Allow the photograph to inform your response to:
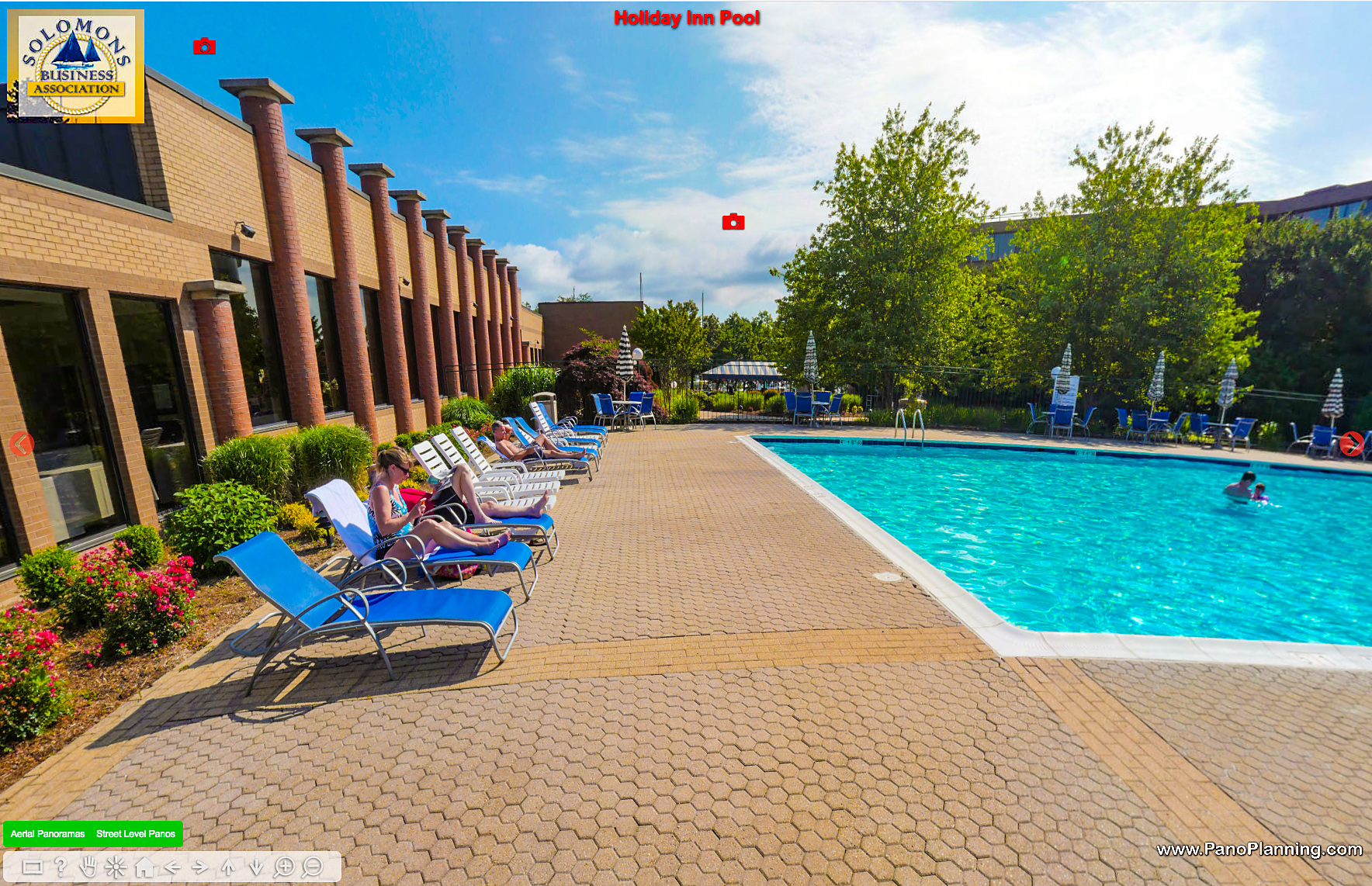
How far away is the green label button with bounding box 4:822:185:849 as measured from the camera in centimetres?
254

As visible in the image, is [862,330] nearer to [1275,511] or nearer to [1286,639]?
[1275,511]

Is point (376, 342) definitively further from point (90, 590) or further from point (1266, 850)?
point (1266, 850)

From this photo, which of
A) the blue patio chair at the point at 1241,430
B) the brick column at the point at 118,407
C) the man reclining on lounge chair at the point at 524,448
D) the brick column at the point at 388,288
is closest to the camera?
the brick column at the point at 118,407

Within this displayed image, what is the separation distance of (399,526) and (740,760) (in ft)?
12.7

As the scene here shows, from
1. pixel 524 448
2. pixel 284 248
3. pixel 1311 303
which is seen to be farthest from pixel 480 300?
pixel 1311 303

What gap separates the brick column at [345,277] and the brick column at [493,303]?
11.3m

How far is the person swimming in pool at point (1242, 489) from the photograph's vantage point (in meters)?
9.86

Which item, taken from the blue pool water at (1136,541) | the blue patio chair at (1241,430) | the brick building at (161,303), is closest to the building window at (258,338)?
the brick building at (161,303)

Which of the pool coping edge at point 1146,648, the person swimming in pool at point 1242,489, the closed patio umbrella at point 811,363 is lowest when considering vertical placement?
the person swimming in pool at point 1242,489

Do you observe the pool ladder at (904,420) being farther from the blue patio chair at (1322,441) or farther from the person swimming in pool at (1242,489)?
the blue patio chair at (1322,441)

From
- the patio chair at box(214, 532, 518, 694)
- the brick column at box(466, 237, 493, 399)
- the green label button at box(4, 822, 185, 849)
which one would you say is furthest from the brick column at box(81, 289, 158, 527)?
the brick column at box(466, 237, 493, 399)

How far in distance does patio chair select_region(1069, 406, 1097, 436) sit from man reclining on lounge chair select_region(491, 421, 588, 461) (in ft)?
53.9

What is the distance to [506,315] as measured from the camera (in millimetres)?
26750

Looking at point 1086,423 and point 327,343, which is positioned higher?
point 327,343
